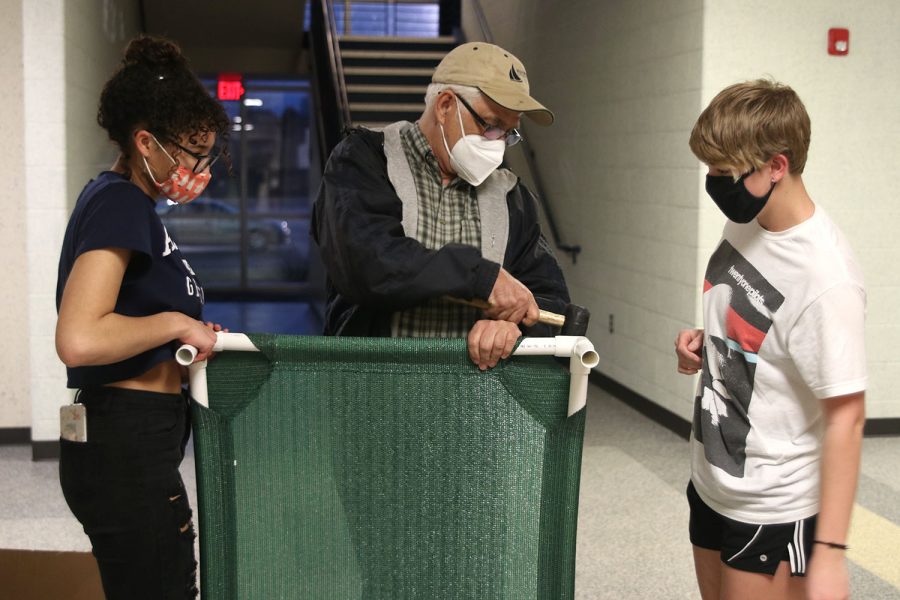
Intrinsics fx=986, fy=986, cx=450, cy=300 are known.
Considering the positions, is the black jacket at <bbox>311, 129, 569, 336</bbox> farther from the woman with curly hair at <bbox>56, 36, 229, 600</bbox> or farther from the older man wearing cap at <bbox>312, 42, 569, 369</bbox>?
the woman with curly hair at <bbox>56, 36, 229, 600</bbox>

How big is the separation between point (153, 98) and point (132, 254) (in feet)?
0.83

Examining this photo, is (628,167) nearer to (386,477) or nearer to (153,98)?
(153,98)

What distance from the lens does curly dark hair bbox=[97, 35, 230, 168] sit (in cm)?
154

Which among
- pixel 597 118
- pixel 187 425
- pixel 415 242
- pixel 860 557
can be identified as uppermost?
pixel 597 118

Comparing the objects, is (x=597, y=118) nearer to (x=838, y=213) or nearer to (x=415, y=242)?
(x=838, y=213)

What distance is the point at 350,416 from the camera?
1.39m

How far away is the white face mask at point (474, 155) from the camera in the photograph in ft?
5.87

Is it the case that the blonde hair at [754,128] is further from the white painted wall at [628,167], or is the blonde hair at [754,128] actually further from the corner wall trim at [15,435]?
the corner wall trim at [15,435]

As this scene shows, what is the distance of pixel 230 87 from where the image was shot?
10.3 metres

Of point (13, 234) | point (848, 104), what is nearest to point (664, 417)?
point (848, 104)

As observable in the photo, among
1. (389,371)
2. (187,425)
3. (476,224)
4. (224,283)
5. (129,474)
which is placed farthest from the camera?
(224,283)

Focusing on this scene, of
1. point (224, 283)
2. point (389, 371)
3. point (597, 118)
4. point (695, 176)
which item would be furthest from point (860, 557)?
point (224, 283)

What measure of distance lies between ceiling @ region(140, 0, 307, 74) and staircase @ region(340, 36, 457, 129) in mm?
1038

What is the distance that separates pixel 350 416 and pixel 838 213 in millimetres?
4139
